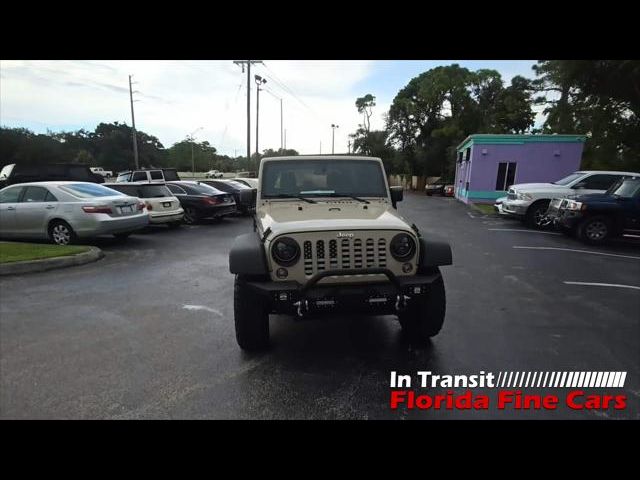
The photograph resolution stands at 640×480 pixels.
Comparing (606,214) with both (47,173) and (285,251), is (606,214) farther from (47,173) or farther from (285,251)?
(47,173)

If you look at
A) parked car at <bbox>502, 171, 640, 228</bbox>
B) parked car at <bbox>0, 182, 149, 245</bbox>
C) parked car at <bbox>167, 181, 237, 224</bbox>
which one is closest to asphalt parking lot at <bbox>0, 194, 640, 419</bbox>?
parked car at <bbox>0, 182, 149, 245</bbox>

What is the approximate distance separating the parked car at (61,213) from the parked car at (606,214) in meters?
11.0

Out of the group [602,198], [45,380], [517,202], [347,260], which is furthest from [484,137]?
[45,380]

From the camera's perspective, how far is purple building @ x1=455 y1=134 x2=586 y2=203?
19953mm

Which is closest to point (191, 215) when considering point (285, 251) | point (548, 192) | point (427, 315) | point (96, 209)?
point (96, 209)

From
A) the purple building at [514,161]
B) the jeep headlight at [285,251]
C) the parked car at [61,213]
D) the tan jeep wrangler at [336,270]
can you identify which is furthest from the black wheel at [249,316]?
the purple building at [514,161]

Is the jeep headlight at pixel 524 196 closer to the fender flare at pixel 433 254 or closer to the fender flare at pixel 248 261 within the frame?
the fender flare at pixel 433 254

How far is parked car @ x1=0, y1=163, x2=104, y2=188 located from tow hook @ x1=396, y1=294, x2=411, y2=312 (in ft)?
50.6

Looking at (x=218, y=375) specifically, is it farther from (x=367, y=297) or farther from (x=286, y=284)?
(x=367, y=297)

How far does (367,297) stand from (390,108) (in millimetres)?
45997

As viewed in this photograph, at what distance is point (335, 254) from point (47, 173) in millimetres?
15370

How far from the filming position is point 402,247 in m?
3.34

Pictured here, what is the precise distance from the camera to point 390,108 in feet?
148

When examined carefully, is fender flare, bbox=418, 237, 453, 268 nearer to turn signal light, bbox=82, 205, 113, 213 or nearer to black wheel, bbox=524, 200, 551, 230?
turn signal light, bbox=82, 205, 113, 213
